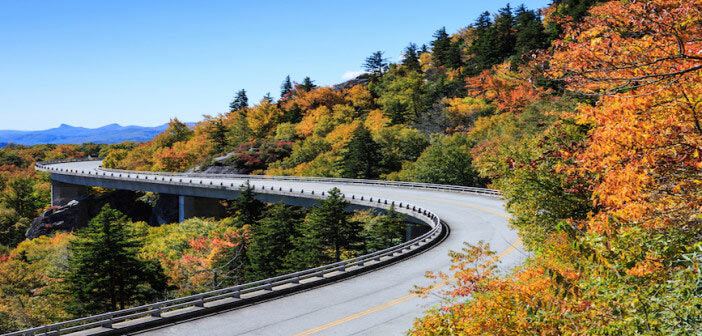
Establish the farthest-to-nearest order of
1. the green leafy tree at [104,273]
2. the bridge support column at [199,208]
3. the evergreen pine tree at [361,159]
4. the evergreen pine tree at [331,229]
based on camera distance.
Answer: the bridge support column at [199,208] < the evergreen pine tree at [361,159] < the evergreen pine tree at [331,229] < the green leafy tree at [104,273]

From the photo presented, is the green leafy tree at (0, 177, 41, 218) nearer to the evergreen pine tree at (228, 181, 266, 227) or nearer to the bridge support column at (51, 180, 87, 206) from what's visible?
the bridge support column at (51, 180, 87, 206)

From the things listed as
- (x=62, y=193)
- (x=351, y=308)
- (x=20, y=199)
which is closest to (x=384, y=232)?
(x=351, y=308)

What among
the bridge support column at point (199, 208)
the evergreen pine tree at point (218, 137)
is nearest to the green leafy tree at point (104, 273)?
the bridge support column at point (199, 208)

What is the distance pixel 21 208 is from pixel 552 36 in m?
88.7

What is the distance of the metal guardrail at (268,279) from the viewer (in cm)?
1338

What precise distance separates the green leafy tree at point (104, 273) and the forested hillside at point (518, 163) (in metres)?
0.92

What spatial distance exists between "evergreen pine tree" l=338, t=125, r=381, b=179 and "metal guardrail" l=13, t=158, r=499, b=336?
4203mm

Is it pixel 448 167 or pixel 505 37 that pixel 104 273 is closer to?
pixel 448 167

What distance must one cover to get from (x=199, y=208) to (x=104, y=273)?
36.5m

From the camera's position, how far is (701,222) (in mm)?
8180

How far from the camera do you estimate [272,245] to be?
102 feet

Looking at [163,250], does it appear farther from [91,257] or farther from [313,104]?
[313,104]

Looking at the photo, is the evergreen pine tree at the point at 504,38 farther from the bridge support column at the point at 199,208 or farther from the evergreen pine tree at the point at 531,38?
the bridge support column at the point at 199,208

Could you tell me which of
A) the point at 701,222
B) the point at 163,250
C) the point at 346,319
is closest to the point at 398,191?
the point at 163,250
